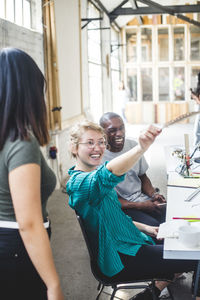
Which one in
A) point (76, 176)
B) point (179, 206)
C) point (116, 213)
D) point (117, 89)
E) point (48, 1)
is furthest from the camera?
point (117, 89)

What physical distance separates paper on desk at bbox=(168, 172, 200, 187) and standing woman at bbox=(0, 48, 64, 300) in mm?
1509

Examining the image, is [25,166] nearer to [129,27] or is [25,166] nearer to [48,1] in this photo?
[48,1]

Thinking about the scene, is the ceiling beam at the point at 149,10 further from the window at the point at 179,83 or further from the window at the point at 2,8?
the window at the point at 2,8

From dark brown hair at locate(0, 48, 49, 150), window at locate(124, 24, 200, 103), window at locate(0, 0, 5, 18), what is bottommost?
dark brown hair at locate(0, 48, 49, 150)

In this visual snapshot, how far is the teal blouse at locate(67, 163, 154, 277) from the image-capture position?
Result: 1.60 meters

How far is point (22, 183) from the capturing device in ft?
3.44

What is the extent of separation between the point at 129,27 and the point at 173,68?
2.28 m

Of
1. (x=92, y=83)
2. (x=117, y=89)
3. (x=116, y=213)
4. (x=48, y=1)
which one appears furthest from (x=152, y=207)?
(x=117, y=89)

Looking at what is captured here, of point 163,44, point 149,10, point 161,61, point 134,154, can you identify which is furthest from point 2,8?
point 163,44

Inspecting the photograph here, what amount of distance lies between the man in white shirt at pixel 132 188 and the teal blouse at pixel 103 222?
64 cm

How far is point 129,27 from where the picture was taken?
513 inches

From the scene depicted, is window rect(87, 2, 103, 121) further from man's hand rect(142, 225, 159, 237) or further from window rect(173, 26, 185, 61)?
man's hand rect(142, 225, 159, 237)

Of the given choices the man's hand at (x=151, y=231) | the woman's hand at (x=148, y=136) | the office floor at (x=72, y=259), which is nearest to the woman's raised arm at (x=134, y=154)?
the woman's hand at (x=148, y=136)

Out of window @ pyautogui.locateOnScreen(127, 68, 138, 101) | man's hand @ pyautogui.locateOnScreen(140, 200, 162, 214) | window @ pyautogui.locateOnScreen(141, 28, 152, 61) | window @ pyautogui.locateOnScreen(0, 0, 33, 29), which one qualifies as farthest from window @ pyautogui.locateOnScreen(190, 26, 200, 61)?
→ man's hand @ pyautogui.locateOnScreen(140, 200, 162, 214)
